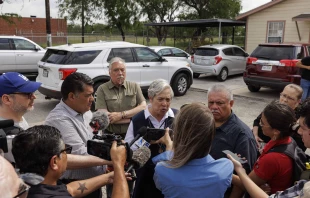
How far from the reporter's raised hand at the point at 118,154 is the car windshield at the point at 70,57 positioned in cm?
562

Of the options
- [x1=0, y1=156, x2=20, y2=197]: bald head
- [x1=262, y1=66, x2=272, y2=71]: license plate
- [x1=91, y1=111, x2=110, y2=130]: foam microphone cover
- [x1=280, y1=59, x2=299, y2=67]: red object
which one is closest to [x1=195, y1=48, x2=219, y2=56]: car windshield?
[x1=262, y1=66, x2=272, y2=71]: license plate

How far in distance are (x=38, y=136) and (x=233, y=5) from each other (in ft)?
111

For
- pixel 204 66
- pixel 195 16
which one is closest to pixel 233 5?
pixel 195 16

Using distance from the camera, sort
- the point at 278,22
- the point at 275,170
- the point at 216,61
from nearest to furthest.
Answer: the point at 275,170
the point at 216,61
the point at 278,22

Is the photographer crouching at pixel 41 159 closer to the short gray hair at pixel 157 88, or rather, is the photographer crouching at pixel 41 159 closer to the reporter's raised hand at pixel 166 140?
the reporter's raised hand at pixel 166 140

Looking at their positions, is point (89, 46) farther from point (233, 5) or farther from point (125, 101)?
point (233, 5)

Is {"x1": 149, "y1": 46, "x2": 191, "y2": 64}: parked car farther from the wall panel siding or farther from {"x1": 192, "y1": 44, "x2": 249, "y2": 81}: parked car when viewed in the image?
the wall panel siding

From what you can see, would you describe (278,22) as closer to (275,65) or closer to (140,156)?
(275,65)

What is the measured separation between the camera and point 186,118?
170 cm

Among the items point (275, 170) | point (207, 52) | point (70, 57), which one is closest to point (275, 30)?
point (207, 52)

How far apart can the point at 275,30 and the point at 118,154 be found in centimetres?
1553

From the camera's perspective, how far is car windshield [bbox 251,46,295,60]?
8578 mm

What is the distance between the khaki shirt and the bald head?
223 cm

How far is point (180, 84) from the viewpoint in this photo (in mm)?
9625
